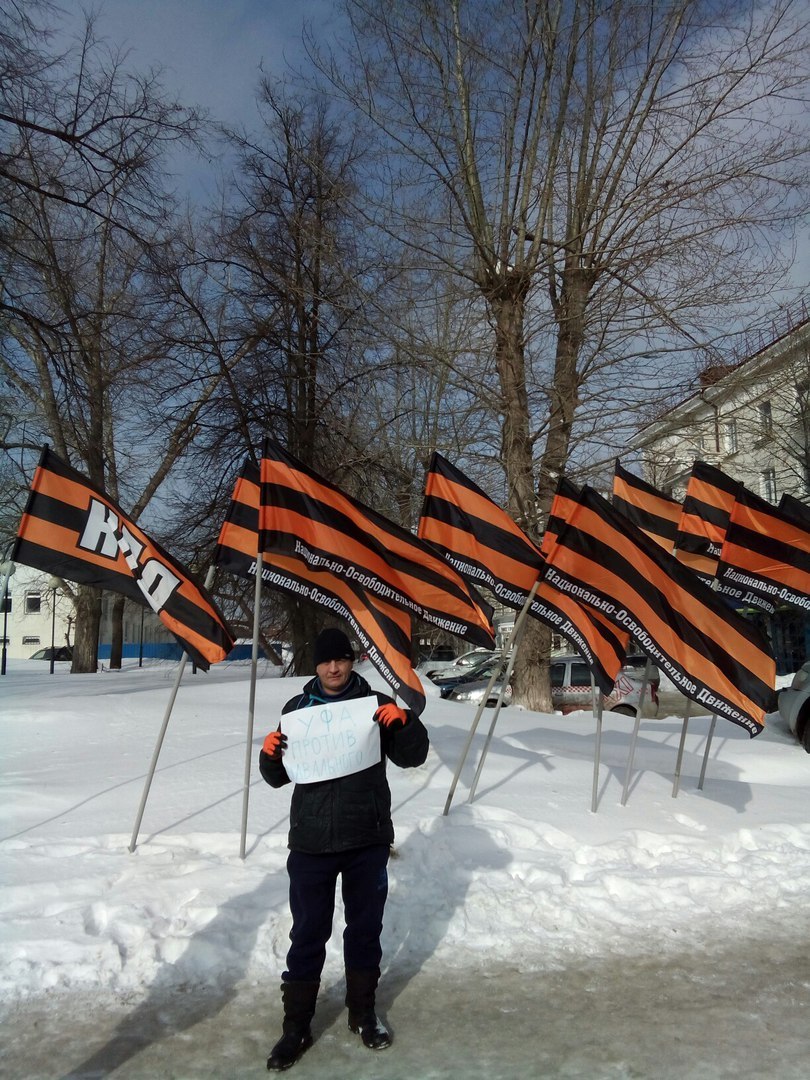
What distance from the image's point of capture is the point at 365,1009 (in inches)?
170

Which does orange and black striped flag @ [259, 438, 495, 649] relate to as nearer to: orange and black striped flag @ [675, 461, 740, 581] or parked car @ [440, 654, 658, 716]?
orange and black striped flag @ [675, 461, 740, 581]

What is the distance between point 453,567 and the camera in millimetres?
7957

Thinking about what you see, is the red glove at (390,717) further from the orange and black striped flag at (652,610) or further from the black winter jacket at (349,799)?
the orange and black striped flag at (652,610)

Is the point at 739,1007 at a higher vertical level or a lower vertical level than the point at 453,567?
lower

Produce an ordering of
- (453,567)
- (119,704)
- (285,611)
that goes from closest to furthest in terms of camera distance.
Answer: (453,567) → (119,704) → (285,611)

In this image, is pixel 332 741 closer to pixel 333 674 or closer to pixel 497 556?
pixel 333 674

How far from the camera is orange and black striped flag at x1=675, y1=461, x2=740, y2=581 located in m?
10.2

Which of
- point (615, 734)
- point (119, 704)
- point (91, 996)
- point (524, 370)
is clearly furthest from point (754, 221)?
point (91, 996)

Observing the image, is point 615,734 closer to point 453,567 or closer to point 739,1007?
point 453,567

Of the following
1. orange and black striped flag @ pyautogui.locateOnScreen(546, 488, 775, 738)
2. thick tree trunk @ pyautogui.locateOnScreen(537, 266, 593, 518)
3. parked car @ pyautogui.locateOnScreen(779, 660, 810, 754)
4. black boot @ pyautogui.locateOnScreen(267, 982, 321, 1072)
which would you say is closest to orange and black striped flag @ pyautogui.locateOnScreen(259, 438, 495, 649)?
orange and black striped flag @ pyautogui.locateOnScreen(546, 488, 775, 738)

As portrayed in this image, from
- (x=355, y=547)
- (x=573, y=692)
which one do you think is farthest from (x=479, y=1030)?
(x=573, y=692)

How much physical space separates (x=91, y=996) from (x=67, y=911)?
2.67ft

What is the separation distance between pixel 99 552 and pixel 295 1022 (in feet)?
11.4

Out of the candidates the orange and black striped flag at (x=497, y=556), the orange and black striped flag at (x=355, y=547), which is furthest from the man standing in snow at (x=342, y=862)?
the orange and black striped flag at (x=497, y=556)
